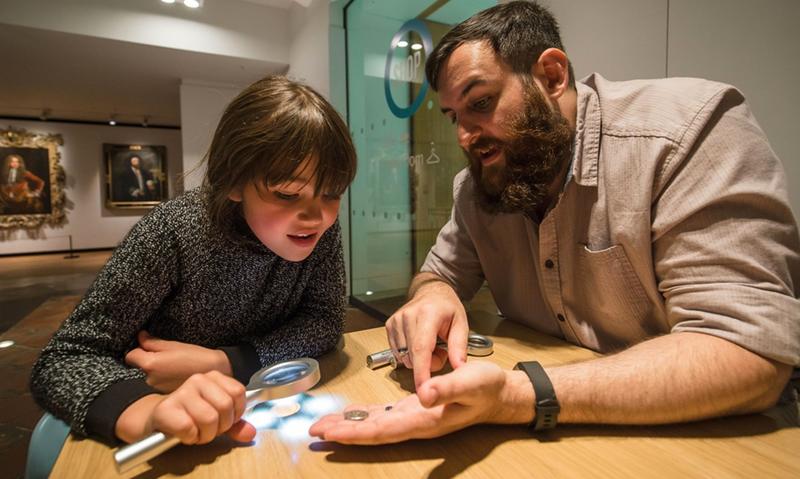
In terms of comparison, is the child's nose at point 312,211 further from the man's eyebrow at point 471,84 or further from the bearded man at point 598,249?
the man's eyebrow at point 471,84

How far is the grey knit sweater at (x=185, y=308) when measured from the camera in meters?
0.68

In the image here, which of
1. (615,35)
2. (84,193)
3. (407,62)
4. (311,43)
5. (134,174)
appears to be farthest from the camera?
(134,174)

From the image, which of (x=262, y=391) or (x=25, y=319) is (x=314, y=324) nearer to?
(x=262, y=391)

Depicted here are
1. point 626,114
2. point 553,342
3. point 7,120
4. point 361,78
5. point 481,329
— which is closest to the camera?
point 626,114

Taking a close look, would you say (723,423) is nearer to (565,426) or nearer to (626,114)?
(565,426)

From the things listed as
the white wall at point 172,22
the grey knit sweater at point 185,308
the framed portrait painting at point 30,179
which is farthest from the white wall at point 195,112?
the framed portrait painting at point 30,179

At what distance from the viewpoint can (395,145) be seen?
11.3 ft

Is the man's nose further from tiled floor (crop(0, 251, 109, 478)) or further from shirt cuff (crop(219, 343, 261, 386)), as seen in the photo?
tiled floor (crop(0, 251, 109, 478))

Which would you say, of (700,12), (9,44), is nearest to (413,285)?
(700,12)

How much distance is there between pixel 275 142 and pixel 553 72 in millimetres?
727

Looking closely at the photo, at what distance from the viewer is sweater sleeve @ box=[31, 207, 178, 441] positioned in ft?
2.06

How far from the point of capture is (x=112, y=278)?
2.65 feet

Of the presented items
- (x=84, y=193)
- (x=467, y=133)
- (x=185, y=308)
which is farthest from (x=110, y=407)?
(x=84, y=193)

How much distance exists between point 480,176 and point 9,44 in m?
5.00
